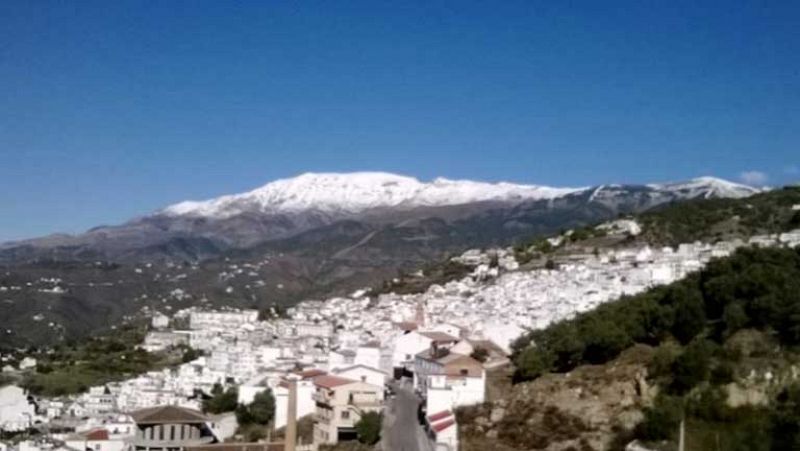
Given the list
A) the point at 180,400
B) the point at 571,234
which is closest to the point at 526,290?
the point at 180,400

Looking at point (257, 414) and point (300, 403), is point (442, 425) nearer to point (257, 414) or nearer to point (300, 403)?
point (300, 403)

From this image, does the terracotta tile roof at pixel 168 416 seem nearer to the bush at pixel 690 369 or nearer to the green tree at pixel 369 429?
the green tree at pixel 369 429

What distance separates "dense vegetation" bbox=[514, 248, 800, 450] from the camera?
21578 mm

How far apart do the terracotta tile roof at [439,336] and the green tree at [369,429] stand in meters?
9.20

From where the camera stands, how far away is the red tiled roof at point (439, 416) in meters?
26.8

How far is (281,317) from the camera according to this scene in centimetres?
6812

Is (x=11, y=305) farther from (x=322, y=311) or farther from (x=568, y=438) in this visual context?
(x=568, y=438)

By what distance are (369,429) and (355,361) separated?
28.1ft

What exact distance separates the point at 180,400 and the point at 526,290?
1888 centimetres

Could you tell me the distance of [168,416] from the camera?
102ft

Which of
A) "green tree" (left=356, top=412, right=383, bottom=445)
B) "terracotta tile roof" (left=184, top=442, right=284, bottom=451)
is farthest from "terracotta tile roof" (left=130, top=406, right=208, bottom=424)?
"green tree" (left=356, top=412, right=383, bottom=445)

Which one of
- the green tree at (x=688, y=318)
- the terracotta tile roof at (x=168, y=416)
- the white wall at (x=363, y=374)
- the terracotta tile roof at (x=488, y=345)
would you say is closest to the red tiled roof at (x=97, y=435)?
the terracotta tile roof at (x=168, y=416)

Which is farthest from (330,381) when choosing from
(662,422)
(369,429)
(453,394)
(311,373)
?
(662,422)

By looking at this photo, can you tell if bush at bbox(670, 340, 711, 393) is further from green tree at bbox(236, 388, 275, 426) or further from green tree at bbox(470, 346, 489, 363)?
green tree at bbox(236, 388, 275, 426)
